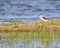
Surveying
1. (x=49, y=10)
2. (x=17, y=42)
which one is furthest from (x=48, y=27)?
(x=49, y=10)


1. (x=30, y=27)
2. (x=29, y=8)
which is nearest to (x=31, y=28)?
(x=30, y=27)

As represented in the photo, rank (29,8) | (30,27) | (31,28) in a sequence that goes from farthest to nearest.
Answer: (29,8) < (30,27) < (31,28)

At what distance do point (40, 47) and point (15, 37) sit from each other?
2.56m

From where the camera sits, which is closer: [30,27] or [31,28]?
[31,28]

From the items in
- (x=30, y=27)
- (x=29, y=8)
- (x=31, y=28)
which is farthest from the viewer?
(x=29, y=8)

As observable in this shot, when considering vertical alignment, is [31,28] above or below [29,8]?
above

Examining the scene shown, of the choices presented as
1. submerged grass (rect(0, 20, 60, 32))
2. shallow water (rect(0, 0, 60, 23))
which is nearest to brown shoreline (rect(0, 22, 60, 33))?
submerged grass (rect(0, 20, 60, 32))

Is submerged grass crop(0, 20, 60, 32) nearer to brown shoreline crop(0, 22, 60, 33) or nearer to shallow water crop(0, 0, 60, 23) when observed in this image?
brown shoreline crop(0, 22, 60, 33)

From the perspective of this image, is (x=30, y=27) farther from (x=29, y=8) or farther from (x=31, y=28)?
(x=29, y=8)

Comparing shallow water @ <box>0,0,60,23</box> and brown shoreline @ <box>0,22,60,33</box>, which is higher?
brown shoreline @ <box>0,22,60,33</box>

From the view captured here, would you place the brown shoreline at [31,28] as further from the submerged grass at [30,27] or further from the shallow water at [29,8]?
the shallow water at [29,8]

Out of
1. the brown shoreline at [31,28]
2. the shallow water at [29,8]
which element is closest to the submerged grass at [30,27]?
the brown shoreline at [31,28]

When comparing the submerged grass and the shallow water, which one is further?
the shallow water

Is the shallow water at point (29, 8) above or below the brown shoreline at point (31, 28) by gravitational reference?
below
